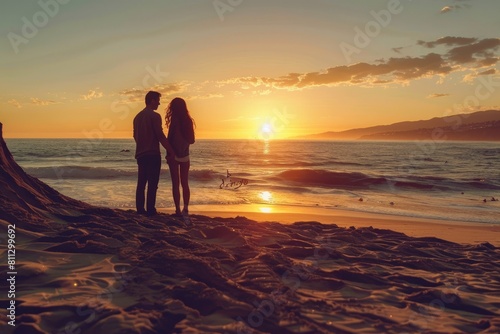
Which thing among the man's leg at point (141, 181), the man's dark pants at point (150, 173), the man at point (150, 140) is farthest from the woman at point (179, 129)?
the man's leg at point (141, 181)

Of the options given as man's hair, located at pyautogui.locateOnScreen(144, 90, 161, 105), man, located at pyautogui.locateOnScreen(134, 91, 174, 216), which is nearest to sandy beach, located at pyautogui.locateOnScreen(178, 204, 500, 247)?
man, located at pyautogui.locateOnScreen(134, 91, 174, 216)

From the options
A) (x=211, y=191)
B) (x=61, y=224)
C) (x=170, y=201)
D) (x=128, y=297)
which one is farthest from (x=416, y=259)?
(x=211, y=191)

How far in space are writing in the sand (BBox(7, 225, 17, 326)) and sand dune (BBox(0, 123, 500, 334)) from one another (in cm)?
3

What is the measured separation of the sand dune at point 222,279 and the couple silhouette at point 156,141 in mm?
1090

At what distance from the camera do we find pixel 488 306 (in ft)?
12.9

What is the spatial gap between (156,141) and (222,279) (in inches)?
163

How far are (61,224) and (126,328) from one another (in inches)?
139

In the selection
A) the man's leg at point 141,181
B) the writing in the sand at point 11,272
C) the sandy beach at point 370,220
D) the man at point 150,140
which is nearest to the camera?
the writing in the sand at point 11,272

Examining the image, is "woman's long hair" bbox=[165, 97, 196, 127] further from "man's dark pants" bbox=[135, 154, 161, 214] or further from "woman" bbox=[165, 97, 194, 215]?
"man's dark pants" bbox=[135, 154, 161, 214]

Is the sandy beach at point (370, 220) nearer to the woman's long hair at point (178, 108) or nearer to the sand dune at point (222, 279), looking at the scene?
the sand dune at point (222, 279)

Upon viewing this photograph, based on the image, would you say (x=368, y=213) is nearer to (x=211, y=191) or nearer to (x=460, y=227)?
(x=460, y=227)

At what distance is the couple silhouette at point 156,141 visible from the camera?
7.37 m

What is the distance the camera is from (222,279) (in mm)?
3928

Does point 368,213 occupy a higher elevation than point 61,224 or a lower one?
lower
